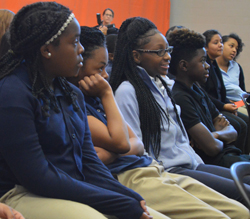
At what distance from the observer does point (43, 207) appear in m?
0.98

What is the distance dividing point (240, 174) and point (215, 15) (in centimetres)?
588

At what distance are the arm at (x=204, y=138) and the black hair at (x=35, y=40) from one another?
3.66 ft

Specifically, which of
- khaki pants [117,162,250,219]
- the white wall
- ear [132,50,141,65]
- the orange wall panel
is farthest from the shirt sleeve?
the white wall

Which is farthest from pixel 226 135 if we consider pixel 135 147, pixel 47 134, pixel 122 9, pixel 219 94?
pixel 122 9

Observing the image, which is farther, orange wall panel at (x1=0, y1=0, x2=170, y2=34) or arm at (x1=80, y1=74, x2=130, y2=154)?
orange wall panel at (x1=0, y1=0, x2=170, y2=34)

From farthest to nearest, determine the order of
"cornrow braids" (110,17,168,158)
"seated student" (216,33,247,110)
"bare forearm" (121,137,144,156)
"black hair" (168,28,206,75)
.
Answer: "seated student" (216,33,247,110)
"black hair" (168,28,206,75)
"cornrow braids" (110,17,168,158)
"bare forearm" (121,137,144,156)

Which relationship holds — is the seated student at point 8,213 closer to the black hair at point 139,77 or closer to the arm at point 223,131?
the black hair at point 139,77

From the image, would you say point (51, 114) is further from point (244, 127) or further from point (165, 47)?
point (244, 127)

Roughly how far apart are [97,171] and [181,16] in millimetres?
5588

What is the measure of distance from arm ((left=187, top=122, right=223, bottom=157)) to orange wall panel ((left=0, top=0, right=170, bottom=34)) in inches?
165

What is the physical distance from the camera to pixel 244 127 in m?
3.04

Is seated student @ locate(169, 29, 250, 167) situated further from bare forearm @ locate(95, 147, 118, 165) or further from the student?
the student

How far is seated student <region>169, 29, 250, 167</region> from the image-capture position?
6.57ft

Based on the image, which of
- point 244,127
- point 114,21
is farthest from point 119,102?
point 114,21
